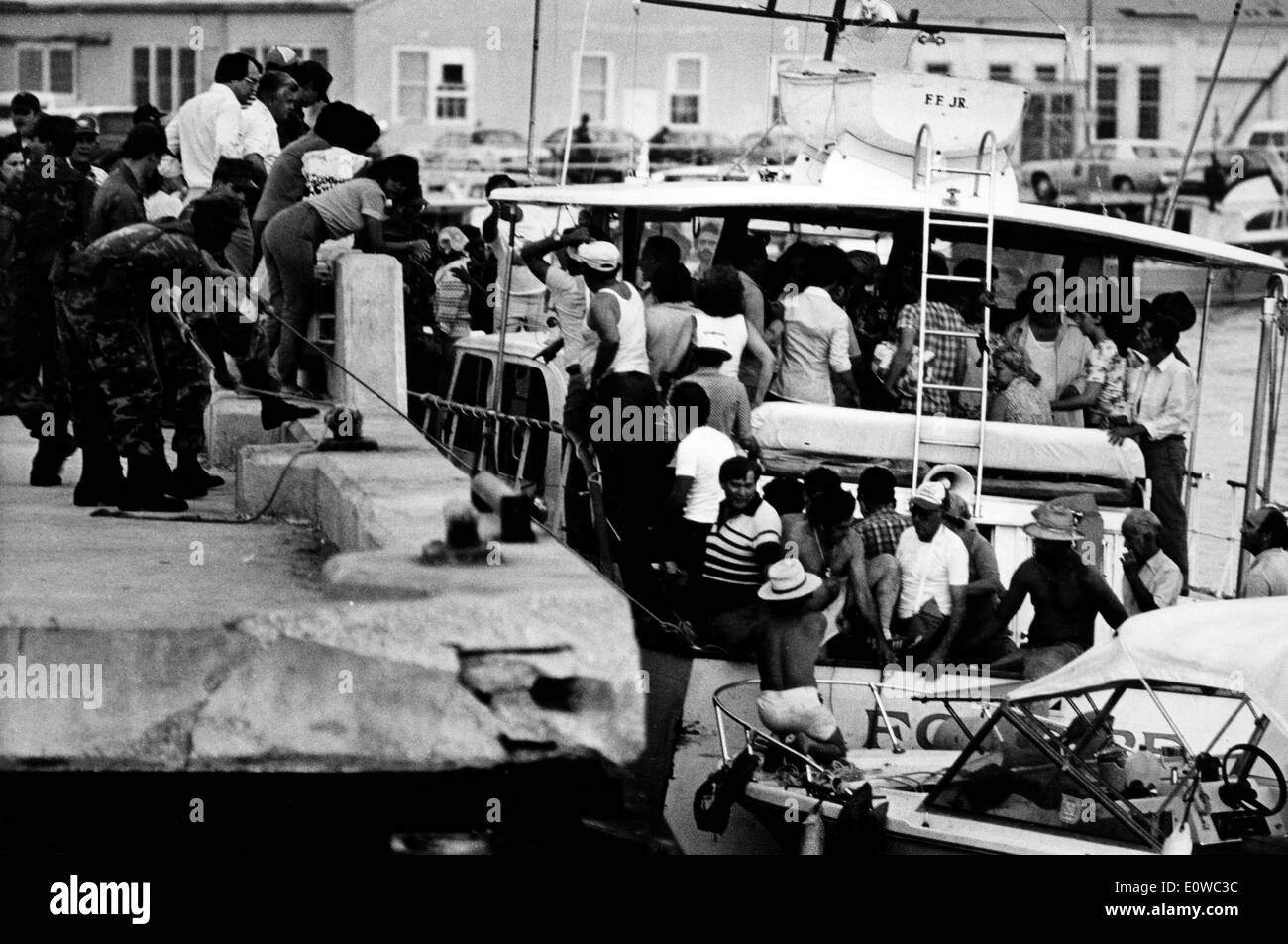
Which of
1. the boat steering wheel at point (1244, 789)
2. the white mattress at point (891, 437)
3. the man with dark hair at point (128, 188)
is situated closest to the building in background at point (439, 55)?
the white mattress at point (891, 437)

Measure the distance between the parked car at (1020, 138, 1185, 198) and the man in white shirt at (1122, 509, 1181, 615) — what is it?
3103 cm

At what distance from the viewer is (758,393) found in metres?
10.2

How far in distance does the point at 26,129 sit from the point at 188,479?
3.89 meters

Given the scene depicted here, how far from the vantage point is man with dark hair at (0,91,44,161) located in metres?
10.3

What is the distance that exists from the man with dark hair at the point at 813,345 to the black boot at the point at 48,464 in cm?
339

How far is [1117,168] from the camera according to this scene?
4369 cm

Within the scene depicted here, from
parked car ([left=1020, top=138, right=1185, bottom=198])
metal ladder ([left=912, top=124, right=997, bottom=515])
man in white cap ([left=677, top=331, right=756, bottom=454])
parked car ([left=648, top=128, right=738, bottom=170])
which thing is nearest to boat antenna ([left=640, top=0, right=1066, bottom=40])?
metal ladder ([left=912, top=124, right=997, bottom=515])

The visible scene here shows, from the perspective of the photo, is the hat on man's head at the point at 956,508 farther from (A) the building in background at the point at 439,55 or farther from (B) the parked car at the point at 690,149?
(A) the building in background at the point at 439,55

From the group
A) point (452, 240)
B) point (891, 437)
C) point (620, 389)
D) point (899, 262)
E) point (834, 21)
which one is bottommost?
point (891, 437)
